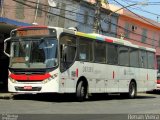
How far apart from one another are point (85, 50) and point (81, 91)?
1.89 meters

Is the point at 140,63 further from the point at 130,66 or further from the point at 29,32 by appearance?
the point at 29,32

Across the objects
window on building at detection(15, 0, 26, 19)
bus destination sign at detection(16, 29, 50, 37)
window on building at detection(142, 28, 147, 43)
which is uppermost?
window on building at detection(142, 28, 147, 43)

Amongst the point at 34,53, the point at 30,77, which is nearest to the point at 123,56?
the point at 34,53

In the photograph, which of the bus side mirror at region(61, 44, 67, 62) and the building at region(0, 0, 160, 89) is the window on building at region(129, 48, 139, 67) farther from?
the bus side mirror at region(61, 44, 67, 62)

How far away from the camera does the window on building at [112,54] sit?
2361 centimetres

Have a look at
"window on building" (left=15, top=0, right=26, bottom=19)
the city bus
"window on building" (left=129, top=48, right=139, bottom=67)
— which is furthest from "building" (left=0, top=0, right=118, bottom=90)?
"window on building" (left=129, top=48, right=139, bottom=67)

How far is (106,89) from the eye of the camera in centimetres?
2341

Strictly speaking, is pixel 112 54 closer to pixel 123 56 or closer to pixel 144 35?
pixel 123 56

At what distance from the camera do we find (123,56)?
25328 mm

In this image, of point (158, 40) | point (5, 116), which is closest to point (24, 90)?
point (5, 116)

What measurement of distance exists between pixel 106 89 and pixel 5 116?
10.9m

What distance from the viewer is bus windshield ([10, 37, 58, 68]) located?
19172 millimetres

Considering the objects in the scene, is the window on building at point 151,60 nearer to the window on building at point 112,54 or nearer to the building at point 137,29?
the window on building at point 112,54

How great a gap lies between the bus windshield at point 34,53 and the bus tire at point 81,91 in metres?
2.06
